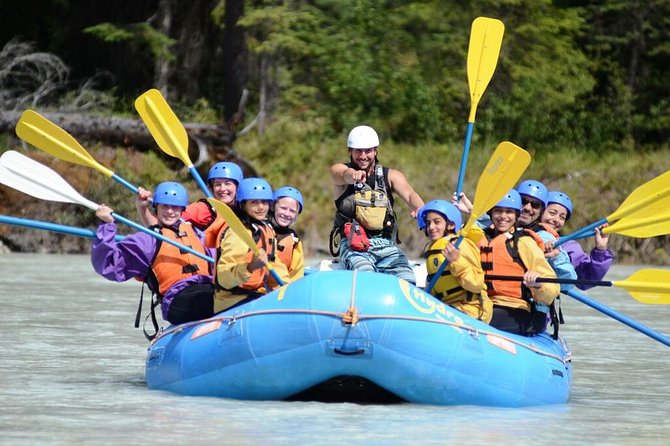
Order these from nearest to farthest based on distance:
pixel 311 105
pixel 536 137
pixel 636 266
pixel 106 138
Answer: pixel 636 266
pixel 106 138
pixel 311 105
pixel 536 137

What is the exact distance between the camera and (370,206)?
7.52 meters

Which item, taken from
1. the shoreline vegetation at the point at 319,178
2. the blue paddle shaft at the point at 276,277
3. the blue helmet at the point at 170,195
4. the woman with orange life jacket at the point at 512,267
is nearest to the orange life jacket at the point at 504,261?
the woman with orange life jacket at the point at 512,267

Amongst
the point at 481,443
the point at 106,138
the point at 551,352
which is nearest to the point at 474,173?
the point at 106,138

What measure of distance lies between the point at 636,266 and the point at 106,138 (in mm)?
7163

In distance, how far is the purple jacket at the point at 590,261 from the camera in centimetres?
780

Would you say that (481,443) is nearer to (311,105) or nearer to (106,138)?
(106,138)

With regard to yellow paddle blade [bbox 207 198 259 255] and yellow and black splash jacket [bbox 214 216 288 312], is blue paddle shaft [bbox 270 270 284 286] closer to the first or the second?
yellow and black splash jacket [bbox 214 216 288 312]

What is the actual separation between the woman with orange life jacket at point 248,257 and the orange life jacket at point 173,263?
1.49 ft

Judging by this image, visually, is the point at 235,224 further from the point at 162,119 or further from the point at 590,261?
the point at 590,261

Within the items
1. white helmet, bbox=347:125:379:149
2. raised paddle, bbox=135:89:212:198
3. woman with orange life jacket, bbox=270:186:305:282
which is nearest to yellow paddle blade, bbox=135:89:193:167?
raised paddle, bbox=135:89:212:198

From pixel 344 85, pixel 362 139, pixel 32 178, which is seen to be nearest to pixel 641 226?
pixel 362 139

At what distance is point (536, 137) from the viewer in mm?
24969

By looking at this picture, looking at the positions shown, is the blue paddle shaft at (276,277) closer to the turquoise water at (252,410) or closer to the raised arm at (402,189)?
the turquoise water at (252,410)

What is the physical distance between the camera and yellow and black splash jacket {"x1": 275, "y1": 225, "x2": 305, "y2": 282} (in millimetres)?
7125
